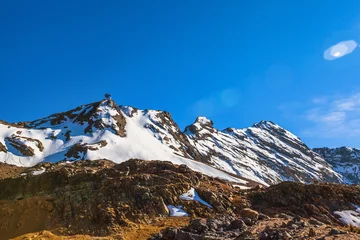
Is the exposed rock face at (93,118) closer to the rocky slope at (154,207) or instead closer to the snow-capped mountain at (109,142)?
the snow-capped mountain at (109,142)

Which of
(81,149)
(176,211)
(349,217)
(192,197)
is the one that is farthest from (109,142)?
(349,217)

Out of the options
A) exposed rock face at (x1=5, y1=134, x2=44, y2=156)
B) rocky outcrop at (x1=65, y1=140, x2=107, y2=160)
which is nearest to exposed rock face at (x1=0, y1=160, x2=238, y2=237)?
rocky outcrop at (x1=65, y1=140, x2=107, y2=160)

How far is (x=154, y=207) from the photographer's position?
103ft

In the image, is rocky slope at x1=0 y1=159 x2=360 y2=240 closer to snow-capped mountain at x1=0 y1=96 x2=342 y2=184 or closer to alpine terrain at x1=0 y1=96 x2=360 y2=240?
alpine terrain at x1=0 y1=96 x2=360 y2=240

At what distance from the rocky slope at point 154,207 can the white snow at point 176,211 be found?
0.11m

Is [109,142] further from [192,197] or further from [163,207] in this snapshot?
[163,207]

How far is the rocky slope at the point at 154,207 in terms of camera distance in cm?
2512

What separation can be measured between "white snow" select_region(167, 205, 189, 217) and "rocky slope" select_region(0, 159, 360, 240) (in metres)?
0.11

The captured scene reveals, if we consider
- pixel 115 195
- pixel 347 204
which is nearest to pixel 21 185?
pixel 115 195

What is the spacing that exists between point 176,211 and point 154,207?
241 cm

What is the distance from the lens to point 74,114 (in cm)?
17375

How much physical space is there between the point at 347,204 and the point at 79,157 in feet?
334

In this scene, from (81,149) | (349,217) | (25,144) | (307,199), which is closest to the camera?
(349,217)

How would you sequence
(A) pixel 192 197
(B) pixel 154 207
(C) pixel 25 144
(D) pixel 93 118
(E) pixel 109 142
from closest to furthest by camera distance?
(B) pixel 154 207 → (A) pixel 192 197 → (C) pixel 25 144 → (E) pixel 109 142 → (D) pixel 93 118
